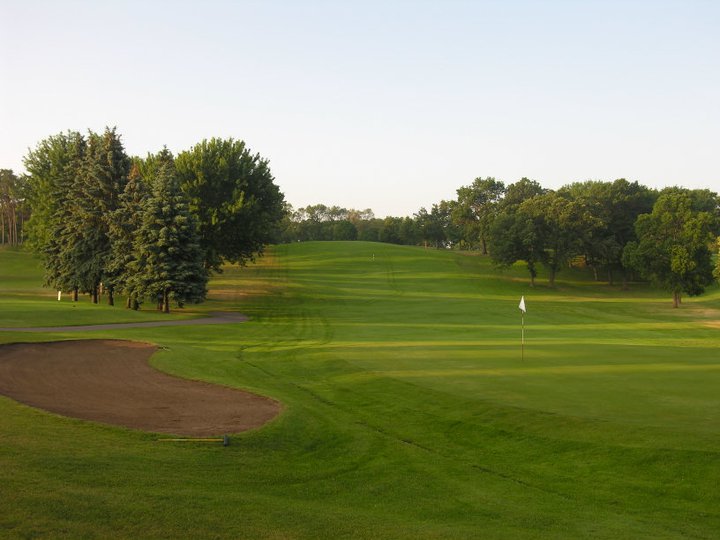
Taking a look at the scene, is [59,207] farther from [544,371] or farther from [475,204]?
[475,204]

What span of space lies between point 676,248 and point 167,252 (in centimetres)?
4677

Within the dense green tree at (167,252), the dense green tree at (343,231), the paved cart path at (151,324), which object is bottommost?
the paved cart path at (151,324)

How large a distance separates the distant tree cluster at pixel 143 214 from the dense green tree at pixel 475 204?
5152 cm

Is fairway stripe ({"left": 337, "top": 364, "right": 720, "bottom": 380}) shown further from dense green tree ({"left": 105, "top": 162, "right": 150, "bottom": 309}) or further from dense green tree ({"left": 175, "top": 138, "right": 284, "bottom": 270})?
dense green tree ({"left": 175, "top": 138, "right": 284, "bottom": 270})

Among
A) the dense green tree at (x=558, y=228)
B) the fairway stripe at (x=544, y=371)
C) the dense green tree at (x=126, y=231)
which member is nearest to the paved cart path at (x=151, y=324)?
the dense green tree at (x=126, y=231)

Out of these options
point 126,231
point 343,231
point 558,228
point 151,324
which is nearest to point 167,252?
point 126,231

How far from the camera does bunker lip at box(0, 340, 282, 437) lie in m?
15.6

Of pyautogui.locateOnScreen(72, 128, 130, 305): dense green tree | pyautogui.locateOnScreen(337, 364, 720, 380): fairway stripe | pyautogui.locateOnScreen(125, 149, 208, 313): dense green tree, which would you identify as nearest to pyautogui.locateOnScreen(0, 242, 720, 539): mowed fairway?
pyautogui.locateOnScreen(337, 364, 720, 380): fairway stripe

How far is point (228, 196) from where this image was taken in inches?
2323

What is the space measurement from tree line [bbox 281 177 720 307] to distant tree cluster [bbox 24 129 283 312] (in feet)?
66.4

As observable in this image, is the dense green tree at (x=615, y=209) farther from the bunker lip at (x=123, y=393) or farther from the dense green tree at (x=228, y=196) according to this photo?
the bunker lip at (x=123, y=393)

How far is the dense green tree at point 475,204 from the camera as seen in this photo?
106750mm

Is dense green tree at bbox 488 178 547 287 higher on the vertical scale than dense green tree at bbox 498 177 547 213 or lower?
lower

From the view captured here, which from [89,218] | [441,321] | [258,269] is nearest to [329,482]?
[441,321]
